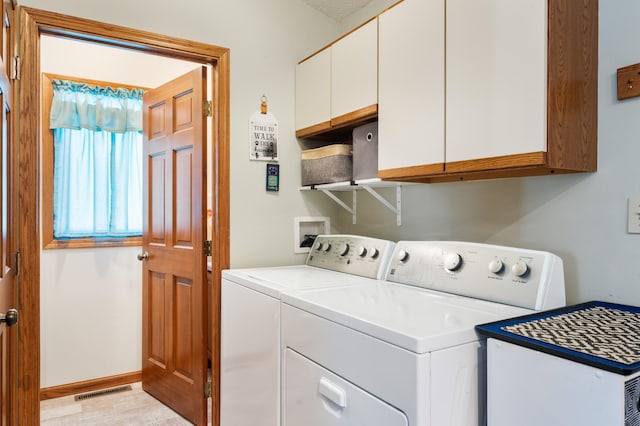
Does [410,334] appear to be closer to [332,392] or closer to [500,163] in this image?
[332,392]

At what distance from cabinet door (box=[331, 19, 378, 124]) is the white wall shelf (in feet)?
1.14

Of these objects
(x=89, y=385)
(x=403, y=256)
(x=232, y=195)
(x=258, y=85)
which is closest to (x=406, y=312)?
(x=403, y=256)

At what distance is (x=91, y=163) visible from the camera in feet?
9.59

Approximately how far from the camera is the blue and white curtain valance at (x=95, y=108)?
9.26 ft

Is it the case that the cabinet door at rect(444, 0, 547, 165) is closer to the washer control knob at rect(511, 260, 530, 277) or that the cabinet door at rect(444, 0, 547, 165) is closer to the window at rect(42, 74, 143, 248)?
the washer control knob at rect(511, 260, 530, 277)

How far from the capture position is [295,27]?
246 cm

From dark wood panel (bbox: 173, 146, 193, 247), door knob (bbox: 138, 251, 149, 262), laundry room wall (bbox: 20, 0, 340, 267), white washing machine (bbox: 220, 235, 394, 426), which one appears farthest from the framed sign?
door knob (bbox: 138, 251, 149, 262)

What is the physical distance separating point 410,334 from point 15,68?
1847mm

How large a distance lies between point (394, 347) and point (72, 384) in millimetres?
2735

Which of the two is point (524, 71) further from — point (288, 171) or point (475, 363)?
point (288, 171)

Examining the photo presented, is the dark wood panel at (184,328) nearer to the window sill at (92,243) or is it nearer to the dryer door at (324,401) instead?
the window sill at (92,243)

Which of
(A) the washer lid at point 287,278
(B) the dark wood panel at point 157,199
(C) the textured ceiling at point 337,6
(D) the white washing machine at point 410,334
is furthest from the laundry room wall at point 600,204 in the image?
(B) the dark wood panel at point 157,199

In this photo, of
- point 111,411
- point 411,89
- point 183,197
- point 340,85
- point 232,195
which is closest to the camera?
point 411,89

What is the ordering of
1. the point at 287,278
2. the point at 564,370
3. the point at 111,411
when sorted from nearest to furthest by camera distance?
1. the point at 564,370
2. the point at 287,278
3. the point at 111,411
